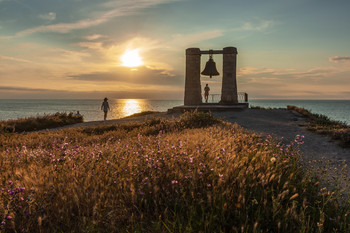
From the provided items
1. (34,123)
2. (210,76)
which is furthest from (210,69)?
(34,123)

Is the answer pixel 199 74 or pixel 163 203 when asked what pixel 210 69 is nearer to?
pixel 199 74

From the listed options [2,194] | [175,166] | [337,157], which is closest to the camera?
[2,194]

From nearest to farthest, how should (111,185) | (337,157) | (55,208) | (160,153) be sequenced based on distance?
(55,208) < (111,185) < (160,153) < (337,157)

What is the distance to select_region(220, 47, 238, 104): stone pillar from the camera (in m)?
23.2

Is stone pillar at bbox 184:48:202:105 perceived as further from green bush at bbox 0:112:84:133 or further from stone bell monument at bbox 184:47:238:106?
green bush at bbox 0:112:84:133

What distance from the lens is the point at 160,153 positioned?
412cm

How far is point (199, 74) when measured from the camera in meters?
23.7

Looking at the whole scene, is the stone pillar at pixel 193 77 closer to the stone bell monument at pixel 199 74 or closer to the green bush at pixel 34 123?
the stone bell monument at pixel 199 74

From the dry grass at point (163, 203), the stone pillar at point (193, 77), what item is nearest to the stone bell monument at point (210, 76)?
the stone pillar at point (193, 77)

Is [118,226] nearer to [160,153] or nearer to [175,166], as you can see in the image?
[175,166]

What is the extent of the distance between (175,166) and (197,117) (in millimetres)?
7834

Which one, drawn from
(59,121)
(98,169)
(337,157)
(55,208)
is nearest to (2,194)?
(55,208)

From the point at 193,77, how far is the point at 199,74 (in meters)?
0.67

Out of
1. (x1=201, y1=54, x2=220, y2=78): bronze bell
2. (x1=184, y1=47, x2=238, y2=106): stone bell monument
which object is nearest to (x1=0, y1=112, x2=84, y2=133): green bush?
(x1=184, y1=47, x2=238, y2=106): stone bell monument
